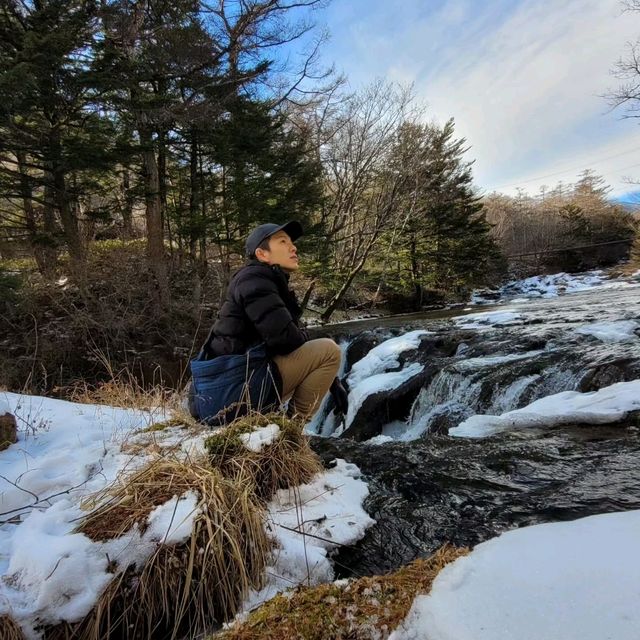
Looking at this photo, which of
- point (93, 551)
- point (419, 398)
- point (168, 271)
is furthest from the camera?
point (168, 271)

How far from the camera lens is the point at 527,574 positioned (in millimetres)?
1116

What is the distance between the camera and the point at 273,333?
249 centimetres

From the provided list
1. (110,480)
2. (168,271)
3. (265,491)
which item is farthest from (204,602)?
(168,271)

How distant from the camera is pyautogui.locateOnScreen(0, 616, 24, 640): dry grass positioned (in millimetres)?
1122

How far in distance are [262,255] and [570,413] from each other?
2776 mm

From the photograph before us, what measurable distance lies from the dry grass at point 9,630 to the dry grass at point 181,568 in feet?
0.30

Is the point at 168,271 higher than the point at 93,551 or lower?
higher

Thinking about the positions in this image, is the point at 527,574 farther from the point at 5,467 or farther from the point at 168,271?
the point at 168,271

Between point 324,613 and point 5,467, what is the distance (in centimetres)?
209

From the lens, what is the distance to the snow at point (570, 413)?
10.4 feet

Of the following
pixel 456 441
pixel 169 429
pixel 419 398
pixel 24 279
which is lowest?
pixel 419 398

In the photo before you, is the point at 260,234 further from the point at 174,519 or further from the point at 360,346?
the point at 360,346

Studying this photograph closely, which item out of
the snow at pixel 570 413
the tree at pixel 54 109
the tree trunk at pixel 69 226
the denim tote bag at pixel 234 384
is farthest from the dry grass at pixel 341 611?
the tree trunk at pixel 69 226

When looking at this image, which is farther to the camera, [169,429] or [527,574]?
[169,429]
